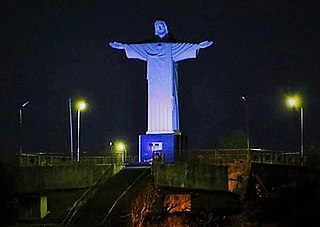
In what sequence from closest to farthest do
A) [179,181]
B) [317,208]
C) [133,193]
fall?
1. [317,208]
2. [133,193]
3. [179,181]

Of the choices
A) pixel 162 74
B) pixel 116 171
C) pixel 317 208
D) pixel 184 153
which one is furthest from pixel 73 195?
pixel 317 208

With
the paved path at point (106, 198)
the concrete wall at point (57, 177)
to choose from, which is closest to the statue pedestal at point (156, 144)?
the concrete wall at point (57, 177)

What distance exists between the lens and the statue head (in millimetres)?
53625

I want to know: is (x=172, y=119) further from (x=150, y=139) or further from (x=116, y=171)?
(x=116, y=171)

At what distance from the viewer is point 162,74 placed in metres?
53.5

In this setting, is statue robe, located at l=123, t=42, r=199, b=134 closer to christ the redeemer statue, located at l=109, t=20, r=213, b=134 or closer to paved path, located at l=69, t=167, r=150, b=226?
christ the redeemer statue, located at l=109, t=20, r=213, b=134

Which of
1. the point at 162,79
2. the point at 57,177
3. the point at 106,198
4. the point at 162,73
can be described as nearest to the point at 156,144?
the point at 162,79

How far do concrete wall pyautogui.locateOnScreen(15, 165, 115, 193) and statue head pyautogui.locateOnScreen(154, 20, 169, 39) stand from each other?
15.3 metres

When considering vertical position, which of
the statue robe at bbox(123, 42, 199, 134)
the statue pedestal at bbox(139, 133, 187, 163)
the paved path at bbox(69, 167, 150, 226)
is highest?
the statue robe at bbox(123, 42, 199, 134)

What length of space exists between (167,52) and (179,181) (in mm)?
16696

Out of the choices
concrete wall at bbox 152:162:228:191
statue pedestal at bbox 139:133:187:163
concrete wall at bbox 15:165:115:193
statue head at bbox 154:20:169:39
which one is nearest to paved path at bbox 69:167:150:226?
concrete wall at bbox 152:162:228:191

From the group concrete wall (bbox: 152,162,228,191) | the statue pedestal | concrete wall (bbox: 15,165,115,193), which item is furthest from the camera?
the statue pedestal

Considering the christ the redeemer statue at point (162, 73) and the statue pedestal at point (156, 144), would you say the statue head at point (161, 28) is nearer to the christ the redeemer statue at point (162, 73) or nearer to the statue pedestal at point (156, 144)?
the christ the redeemer statue at point (162, 73)

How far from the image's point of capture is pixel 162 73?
53.5m
